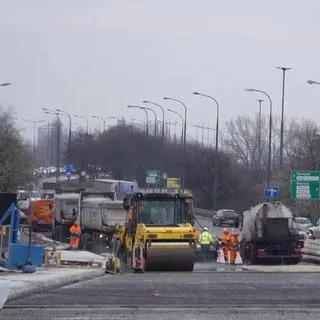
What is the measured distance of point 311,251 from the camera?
1734 inches

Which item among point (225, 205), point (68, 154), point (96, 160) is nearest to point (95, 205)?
point (225, 205)

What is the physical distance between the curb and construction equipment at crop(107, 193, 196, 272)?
272cm

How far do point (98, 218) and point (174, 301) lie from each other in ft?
106

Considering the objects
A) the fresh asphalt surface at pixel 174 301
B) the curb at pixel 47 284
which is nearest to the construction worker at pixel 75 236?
the curb at pixel 47 284

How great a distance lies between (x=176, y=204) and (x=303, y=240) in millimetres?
13129

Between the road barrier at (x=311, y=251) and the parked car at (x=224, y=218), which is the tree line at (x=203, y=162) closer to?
the parked car at (x=224, y=218)

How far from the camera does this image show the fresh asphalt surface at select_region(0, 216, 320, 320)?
51.9 ft

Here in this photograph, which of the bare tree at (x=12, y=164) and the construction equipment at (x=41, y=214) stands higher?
the bare tree at (x=12, y=164)

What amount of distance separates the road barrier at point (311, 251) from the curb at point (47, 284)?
1629 cm

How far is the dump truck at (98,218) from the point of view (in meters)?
49.4

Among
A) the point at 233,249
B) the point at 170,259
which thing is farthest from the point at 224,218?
the point at 170,259

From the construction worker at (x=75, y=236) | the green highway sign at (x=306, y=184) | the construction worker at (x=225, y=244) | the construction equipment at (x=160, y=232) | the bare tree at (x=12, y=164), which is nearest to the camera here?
the construction equipment at (x=160, y=232)

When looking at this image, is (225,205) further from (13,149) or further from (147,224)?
(147,224)

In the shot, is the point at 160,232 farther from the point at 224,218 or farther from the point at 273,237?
the point at 224,218
